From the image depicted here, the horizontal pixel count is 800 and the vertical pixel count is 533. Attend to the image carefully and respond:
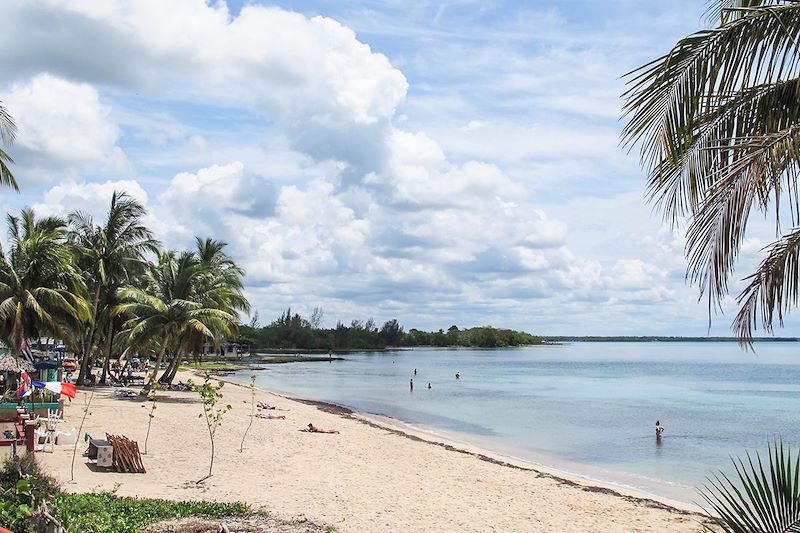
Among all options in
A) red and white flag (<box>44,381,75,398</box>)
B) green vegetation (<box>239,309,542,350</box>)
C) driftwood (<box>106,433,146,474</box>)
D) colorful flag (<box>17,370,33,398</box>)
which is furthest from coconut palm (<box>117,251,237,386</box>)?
green vegetation (<box>239,309,542,350</box>)

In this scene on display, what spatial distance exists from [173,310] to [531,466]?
52.8 feet

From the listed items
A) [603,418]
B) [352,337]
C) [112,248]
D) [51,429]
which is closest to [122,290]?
[112,248]

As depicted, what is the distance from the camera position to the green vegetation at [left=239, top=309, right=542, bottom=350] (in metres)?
136

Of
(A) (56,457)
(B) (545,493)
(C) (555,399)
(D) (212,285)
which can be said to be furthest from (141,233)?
(C) (555,399)

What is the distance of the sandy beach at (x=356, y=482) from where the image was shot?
429 inches

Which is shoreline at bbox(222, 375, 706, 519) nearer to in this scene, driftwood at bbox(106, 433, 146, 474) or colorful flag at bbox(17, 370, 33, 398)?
driftwood at bbox(106, 433, 146, 474)

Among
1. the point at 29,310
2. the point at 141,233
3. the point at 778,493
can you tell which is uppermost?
the point at 141,233

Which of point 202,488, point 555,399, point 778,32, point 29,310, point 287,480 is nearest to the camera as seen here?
point 778,32

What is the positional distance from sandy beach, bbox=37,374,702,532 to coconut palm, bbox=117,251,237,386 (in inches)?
258

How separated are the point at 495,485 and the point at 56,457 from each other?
9076 mm

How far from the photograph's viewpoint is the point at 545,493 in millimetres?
14312

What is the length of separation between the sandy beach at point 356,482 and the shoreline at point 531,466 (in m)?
0.12

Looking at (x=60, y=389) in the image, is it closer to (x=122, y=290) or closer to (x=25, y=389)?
(x=25, y=389)

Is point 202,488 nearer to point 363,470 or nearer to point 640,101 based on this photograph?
point 363,470
